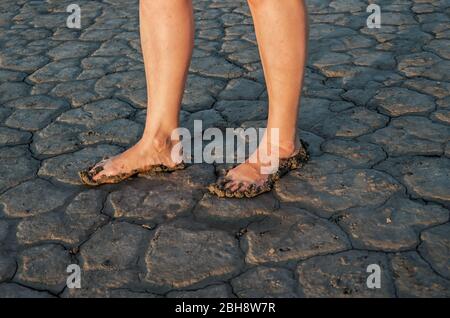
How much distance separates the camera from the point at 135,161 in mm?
2004

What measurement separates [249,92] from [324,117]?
1.38 feet

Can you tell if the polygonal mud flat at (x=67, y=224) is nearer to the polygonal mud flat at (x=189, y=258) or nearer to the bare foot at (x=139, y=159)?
the bare foot at (x=139, y=159)

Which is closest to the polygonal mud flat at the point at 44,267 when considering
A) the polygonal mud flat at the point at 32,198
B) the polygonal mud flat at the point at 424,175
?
the polygonal mud flat at the point at 32,198

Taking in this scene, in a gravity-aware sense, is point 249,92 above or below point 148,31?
below

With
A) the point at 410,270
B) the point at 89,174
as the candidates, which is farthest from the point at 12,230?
the point at 410,270

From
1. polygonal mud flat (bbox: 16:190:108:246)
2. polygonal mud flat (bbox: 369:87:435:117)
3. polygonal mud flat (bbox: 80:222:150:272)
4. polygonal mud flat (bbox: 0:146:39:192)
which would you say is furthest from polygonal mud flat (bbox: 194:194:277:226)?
polygonal mud flat (bbox: 369:87:435:117)

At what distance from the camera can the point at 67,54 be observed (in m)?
3.34

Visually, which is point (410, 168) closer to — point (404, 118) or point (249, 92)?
point (404, 118)

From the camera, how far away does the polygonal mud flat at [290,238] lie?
5.38ft

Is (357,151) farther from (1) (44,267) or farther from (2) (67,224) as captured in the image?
(1) (44,267)

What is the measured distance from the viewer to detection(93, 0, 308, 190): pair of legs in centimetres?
176

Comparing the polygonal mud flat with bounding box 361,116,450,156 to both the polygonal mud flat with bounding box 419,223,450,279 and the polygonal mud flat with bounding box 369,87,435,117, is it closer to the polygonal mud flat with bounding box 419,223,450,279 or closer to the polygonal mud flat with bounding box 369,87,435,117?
the polygonal mud flat with bounding box 369,87,435,117

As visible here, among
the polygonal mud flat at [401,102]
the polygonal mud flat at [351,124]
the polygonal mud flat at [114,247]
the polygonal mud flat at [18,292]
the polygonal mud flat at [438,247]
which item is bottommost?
the polygonal mud flat at [18,292]

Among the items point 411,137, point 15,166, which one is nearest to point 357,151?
point 411,137
